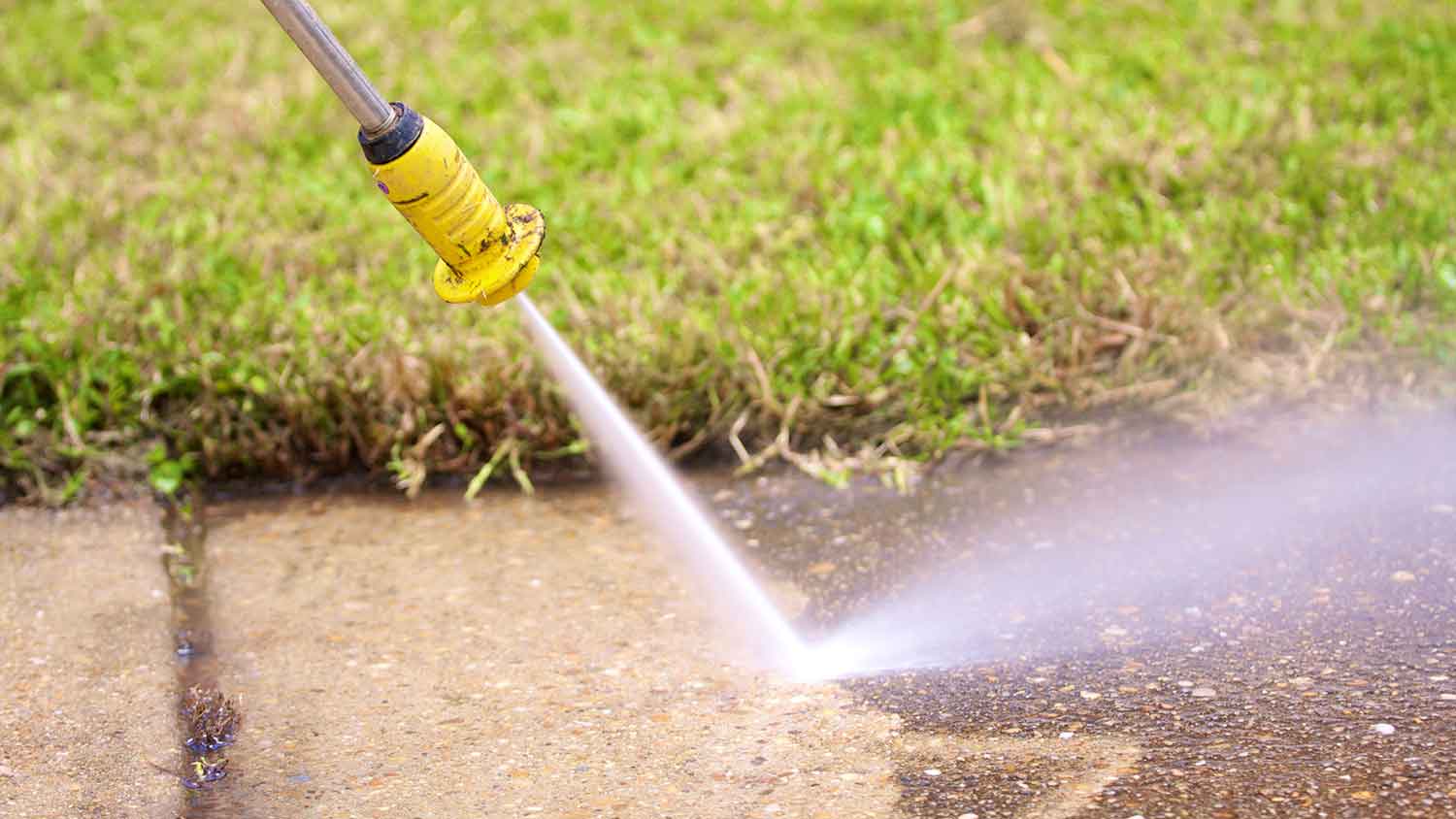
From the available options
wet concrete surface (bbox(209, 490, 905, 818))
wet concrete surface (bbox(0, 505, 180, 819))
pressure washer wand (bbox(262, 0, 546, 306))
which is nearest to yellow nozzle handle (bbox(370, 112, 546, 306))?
pressure washer wand (bbox(262, 0, 546, 306))

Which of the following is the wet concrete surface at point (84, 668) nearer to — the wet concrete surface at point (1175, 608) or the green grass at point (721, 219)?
the green grass at point (721, 219)

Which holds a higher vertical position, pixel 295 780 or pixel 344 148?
pixel 344 148

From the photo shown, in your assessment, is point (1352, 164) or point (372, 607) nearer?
point (372, 607)

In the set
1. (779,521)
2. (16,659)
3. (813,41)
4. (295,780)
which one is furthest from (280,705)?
(813,41)

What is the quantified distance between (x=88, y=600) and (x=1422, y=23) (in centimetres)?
348

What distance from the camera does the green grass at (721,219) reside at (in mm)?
2830

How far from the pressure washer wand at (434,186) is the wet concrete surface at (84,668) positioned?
25.6 inches

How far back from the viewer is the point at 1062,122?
12.3 ft

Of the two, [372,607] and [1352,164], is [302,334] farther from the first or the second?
[1352,164]

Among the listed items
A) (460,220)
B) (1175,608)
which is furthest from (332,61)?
(1175,608)

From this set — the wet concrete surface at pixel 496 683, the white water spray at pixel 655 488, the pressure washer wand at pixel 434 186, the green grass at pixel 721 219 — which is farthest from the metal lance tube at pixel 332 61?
the green grass at pixel 721 219

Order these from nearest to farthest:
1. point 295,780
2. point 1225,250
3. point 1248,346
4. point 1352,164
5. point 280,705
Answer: point 295,780
point 280,705
point 1248,346
point 1225,250
point 1352,164

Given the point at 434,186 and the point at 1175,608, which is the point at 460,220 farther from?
the point at 1175,608

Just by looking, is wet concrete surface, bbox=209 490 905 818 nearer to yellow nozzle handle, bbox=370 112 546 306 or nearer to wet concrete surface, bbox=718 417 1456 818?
wet concrete surface, bbox=718 417 1456 818
